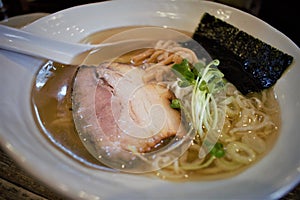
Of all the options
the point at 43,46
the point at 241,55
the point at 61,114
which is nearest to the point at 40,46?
the point at 43,46

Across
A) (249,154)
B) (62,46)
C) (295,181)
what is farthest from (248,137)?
(62,46)

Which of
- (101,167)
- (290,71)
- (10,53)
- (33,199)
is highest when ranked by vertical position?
(290,71)

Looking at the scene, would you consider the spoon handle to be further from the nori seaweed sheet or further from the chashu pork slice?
the nori seaweed sheet

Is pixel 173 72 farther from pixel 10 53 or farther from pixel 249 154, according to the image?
pixel 10 53

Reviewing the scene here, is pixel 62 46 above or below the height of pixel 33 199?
above

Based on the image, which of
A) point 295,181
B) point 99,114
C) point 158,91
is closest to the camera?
point 295,181

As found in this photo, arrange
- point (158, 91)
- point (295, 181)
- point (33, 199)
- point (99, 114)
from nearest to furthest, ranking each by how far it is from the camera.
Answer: point (295, 181)
point (33, 199)
point (99, 114)
point (158, 91)

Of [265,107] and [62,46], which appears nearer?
[265,107]
